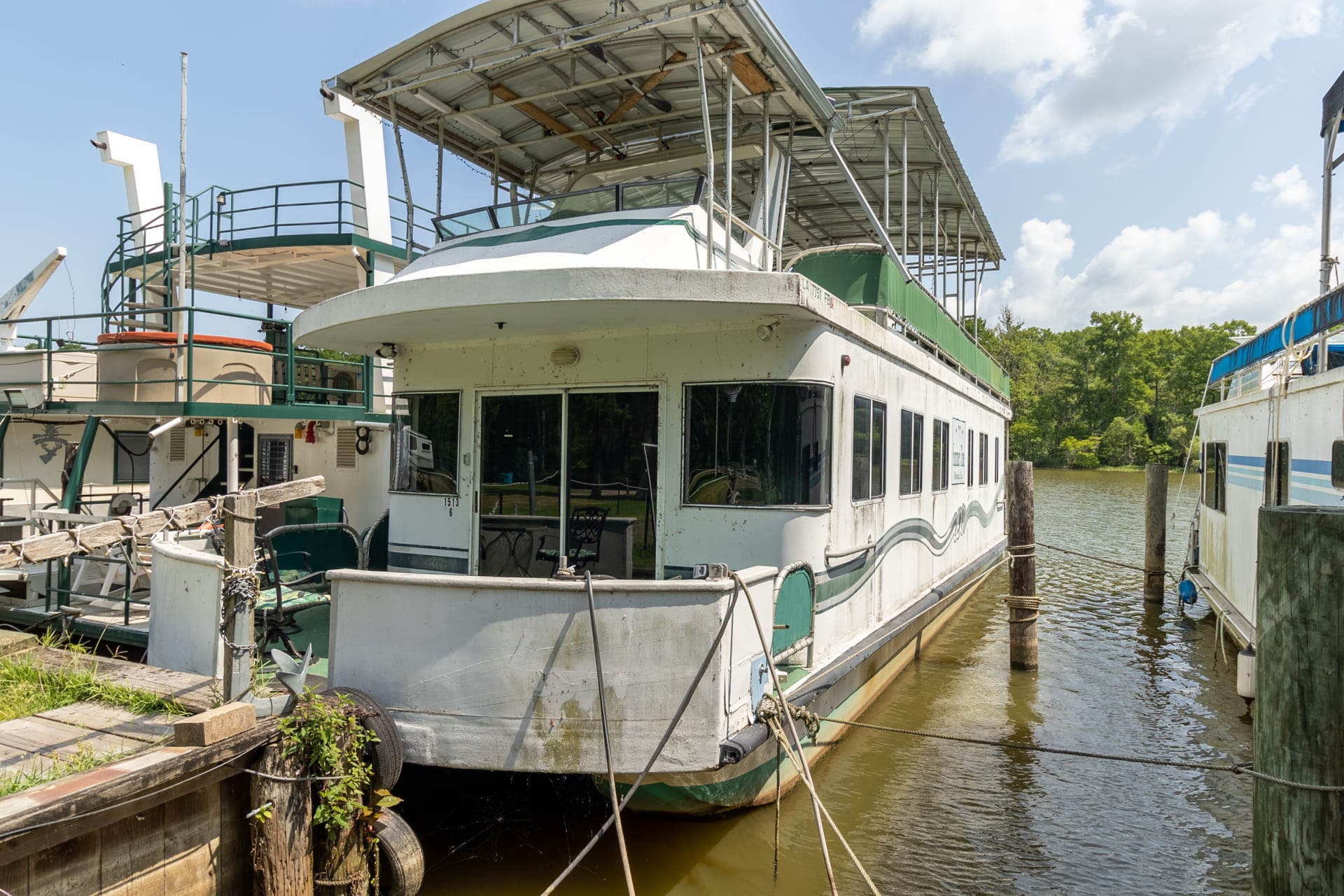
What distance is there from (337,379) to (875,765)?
9.23 m

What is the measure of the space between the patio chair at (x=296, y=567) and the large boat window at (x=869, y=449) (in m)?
4.32

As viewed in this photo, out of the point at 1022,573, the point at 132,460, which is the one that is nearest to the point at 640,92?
the point at 1022,573

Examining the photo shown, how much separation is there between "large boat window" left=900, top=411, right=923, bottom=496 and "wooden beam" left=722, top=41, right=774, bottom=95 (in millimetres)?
3546

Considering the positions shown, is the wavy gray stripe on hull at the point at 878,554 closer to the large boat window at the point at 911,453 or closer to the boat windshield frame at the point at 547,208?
the large boat window at the point at 911,453

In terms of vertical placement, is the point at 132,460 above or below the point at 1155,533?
above

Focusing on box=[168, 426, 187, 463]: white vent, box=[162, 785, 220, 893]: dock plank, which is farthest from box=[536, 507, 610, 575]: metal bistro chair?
box=[168, 426, 187, 463]: white vent

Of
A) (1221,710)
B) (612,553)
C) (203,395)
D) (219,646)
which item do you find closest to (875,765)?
(612,553)

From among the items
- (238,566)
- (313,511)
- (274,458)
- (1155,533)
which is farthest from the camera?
(1155,533)

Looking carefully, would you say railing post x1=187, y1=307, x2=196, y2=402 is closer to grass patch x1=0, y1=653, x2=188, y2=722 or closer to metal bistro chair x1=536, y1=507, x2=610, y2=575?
grass patch x1=0, y1=653, x2=188, y2=722

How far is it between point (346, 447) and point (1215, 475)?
13.0m

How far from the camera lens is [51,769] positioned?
4387mm

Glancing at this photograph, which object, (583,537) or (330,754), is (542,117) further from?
(330,754)

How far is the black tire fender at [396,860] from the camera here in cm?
466

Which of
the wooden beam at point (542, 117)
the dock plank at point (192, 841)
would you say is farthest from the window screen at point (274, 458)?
the dock plank at point (192, 841)
